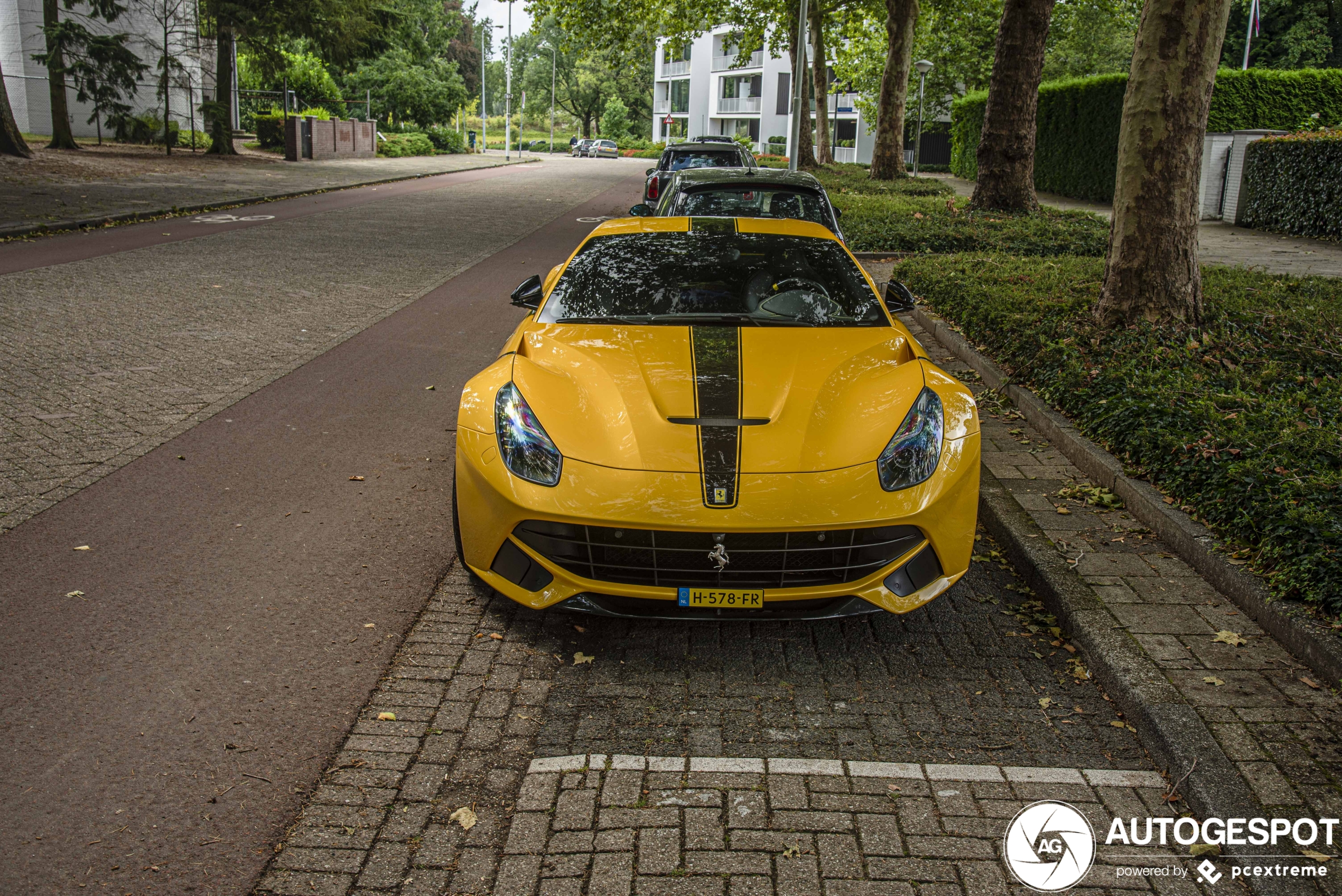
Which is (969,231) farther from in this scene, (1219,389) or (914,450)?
(914,450)

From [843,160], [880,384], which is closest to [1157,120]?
[880,384]

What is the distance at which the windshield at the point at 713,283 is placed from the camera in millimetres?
4977

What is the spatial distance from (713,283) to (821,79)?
3766cm

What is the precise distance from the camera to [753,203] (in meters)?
9.52

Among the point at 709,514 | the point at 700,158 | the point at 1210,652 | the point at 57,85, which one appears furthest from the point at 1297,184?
the point at 57,85

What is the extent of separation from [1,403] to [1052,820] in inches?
264

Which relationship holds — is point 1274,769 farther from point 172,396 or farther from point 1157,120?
point 172,396

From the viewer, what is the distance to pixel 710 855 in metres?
2.80

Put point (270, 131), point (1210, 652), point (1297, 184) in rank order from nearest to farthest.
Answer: point (1210, 652), point (1297, 184), point (270, 131)

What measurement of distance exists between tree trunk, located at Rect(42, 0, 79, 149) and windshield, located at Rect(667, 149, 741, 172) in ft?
76.6

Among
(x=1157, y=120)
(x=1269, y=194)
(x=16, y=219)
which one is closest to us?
(x=1157, y=120)

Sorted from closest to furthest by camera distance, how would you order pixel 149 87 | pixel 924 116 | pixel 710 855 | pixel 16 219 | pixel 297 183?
pixel 710 855 < pixel 16 219 < pixel 297 183 < pixel 149 87 < pixel 924 116

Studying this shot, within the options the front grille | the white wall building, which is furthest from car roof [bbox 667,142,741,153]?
the white wall building

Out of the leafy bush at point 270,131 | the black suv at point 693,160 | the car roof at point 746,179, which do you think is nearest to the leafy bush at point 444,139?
the leafy bush at point 270,131
